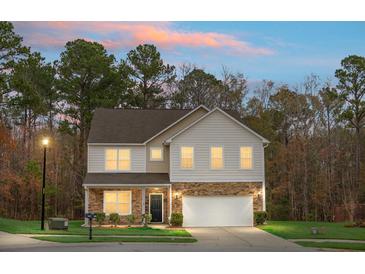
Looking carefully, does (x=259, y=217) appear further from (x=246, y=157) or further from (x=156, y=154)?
(x=156, y=154)

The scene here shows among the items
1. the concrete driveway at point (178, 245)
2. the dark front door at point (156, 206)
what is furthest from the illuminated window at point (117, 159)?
the concrete driveway at point (178, 245)

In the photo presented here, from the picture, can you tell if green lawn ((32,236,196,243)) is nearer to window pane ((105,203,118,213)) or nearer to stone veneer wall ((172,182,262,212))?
stone veneer wall ((172,182,262,212))

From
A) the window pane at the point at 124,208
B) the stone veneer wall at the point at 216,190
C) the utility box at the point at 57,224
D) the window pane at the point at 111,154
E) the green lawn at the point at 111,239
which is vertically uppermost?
the window pane at the point at 111,154

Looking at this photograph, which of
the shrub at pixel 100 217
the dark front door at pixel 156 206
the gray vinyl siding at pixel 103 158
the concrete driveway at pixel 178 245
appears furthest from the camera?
the gray vinyl siding at pixel 103 158

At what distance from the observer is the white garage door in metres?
31.4

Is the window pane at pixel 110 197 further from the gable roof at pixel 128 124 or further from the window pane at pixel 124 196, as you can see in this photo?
the gable roof at pixel 128 124

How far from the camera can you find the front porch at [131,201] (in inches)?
1244

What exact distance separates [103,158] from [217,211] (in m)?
7.73

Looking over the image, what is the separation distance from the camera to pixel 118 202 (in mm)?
31812

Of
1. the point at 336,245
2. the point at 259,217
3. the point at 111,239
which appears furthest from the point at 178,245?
the point at 259,217

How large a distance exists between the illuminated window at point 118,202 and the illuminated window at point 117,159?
2.07m

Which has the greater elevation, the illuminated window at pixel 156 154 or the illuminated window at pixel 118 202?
the illuminated window at pixel 156 154
